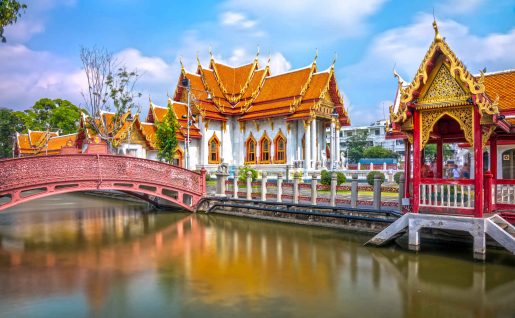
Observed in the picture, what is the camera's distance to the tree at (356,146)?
60.0 m

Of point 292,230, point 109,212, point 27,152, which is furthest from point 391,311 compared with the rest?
point 27,152

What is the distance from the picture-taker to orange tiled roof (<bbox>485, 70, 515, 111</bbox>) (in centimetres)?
916

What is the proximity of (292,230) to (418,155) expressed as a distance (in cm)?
504

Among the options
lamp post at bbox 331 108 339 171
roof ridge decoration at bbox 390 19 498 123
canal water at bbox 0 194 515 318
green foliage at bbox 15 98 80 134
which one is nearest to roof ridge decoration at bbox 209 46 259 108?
lamp post at bbox 331 108 339 171

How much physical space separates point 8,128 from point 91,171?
147ft

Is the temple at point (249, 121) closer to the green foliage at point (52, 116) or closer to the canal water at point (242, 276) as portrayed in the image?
the canal water at point (242, 276)

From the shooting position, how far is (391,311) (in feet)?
18.8

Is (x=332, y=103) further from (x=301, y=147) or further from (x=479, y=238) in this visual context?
(x=479, y=238)

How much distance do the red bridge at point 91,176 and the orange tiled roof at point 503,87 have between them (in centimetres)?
1079

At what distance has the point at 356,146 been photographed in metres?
61.8

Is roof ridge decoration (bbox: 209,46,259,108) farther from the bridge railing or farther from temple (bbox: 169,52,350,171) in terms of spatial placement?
the bridge railing

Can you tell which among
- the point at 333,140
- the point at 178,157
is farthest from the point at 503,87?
the point at 178,157

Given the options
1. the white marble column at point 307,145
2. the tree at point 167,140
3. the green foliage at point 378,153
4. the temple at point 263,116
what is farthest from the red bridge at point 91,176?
the green foliage at point 378,153

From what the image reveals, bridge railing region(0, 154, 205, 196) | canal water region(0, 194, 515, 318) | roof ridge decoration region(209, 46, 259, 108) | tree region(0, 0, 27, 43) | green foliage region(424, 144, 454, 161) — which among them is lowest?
canal water region(0, 194, 515, 318)
